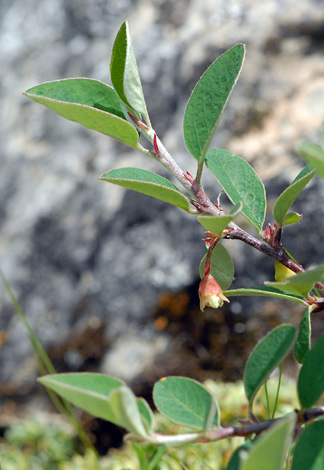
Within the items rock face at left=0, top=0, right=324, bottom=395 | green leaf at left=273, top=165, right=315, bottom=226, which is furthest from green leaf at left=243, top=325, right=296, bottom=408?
rock face at left=0, top=0, right=324, bottom=395

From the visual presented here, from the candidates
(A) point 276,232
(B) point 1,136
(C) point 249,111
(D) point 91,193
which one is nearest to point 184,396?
(A) point 276,232

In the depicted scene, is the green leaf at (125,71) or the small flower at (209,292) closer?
the green leaf at (125,71)

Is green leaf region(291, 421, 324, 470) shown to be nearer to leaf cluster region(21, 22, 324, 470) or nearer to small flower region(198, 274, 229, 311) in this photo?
leaf cluster region(21, 22, 324, 470)

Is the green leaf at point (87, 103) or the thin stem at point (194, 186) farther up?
the green leaf at point (87, 103)

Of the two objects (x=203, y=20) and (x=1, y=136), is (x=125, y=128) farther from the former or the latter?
(x=1, y=136)

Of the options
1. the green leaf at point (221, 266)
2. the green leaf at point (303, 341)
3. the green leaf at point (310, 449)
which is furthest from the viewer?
the green leaf at point (221, 266)

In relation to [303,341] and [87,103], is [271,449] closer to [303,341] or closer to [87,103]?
[303,341]

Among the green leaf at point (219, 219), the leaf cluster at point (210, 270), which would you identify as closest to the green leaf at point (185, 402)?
the leaf cluster at point (210, 270)

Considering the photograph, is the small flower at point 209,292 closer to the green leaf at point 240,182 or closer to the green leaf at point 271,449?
the green leaf at point 240,182

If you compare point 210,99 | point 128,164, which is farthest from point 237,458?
point 128,164
